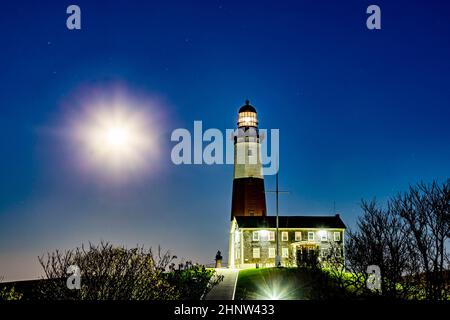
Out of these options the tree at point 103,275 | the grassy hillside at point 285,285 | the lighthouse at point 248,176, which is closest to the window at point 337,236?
the lighthouse at point 248,176

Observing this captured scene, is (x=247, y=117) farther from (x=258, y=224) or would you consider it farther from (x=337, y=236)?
(x=337, y=236)

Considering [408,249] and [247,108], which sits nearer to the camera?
[408,249]

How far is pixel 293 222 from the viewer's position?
75.0 meters

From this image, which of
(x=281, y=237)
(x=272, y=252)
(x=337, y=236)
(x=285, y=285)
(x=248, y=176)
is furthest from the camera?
(x=248, y=176)

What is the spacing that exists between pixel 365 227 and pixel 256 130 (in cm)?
3974

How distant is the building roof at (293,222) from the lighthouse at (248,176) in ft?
4.67

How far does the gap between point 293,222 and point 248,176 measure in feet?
25.1

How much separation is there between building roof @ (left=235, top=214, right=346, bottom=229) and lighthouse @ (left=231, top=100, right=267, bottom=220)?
4.67ft

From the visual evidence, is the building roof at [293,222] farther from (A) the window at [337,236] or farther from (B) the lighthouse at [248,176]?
(B) the lighthouse at [248,176]

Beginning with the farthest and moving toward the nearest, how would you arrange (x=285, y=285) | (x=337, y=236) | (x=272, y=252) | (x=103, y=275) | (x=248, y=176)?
(x=248, y=176)
(x=337, y=236)
(x=272, y=252)
(x=285, y=285)
(x=103, y=275)

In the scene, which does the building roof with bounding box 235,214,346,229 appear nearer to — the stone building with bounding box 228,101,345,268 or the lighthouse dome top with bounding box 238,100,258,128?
the stone building with bounding box 228,101,345,268

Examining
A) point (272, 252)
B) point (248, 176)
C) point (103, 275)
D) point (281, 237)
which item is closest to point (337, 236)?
point (281, 237)

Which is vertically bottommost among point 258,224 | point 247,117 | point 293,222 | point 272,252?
point 272,252
